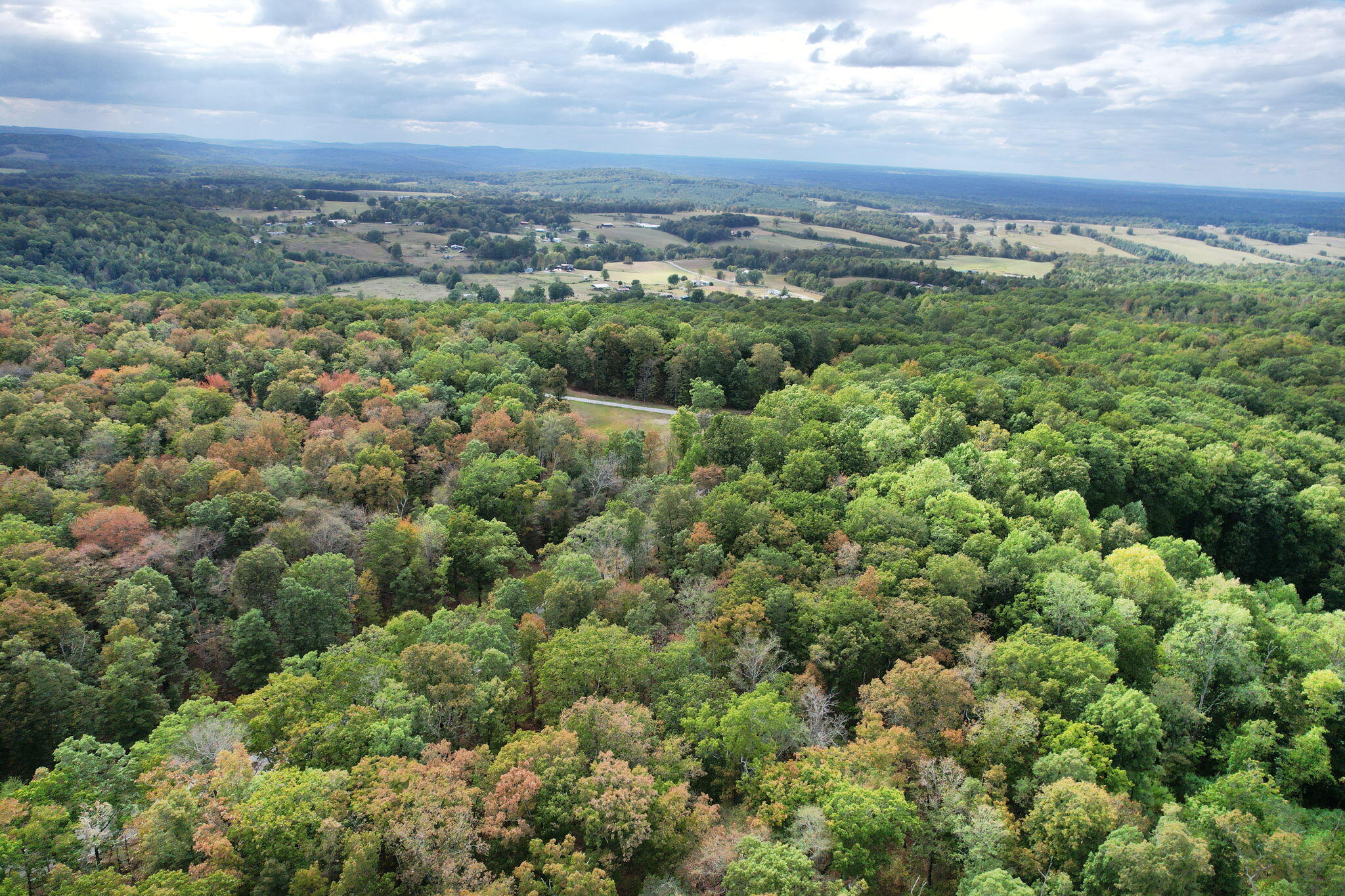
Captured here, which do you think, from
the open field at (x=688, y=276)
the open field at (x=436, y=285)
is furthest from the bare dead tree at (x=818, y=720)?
the open field at (x=688, y=276)

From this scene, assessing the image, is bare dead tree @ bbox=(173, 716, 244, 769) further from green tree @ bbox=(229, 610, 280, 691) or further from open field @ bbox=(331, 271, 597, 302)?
open field @ bbox=(331, 271, 597, 302)

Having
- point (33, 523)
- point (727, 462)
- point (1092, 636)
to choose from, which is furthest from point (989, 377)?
point (33, 523)

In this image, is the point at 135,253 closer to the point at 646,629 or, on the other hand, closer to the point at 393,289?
the point at 393,289

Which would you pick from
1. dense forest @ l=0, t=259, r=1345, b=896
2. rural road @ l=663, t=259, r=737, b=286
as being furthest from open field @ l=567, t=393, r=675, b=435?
rural road @ l=663, t=259, r=737, b=286

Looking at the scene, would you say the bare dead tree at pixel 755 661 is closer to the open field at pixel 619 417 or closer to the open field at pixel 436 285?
the open field at pixel 619 417

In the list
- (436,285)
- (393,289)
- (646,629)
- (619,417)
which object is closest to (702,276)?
(436,285)

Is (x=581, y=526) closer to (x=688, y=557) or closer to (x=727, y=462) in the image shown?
(x=688, y=557)
